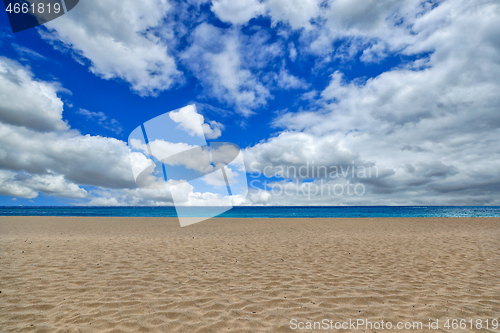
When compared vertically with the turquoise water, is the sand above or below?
above

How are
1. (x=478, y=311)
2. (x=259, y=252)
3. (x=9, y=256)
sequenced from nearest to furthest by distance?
(x=478, y=311) → (x=9, y=256) → (x=259, y=252)

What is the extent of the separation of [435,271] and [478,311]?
3.07 metres

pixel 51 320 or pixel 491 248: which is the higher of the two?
pixel 51 320

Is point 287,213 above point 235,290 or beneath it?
beneath

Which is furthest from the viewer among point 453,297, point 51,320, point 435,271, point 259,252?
point 259,252

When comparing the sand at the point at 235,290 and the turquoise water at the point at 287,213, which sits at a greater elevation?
the sand at the point at 235,290

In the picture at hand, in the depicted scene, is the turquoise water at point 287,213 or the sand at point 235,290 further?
the turquoise water at point 287,213

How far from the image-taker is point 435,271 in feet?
23.6

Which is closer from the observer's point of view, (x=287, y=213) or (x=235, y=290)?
(x=235, y=290)

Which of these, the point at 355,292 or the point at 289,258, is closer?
the point at 355,292

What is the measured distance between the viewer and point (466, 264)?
26.2 ft

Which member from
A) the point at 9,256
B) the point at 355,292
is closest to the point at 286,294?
the point at 355,292

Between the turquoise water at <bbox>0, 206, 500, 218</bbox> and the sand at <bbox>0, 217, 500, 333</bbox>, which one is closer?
the sand at <bbox>0, 217, 500, 333</bbox>

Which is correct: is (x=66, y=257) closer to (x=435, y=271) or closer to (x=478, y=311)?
(x=478, y=311)
